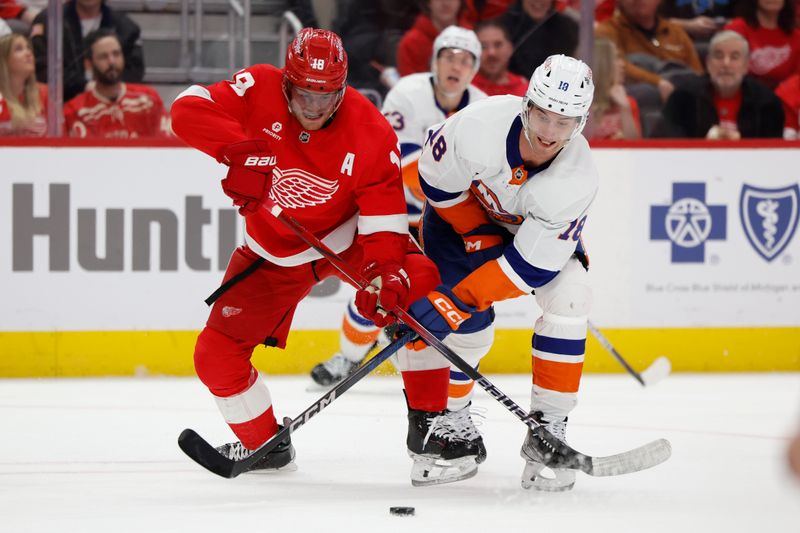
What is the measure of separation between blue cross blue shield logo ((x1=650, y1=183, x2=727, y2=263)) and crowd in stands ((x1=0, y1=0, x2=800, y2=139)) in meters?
0.26

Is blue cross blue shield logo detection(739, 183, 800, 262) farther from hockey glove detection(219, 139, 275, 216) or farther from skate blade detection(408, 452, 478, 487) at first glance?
hockey glove detection(219, 139, 275, 216)

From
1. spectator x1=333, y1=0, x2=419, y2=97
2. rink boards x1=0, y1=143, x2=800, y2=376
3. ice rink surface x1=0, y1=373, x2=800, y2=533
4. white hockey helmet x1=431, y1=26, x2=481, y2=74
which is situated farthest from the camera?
spectator x1=333, y1=0, x2=419, y2=97

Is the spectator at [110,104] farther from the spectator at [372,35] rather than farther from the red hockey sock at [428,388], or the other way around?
the red hockey sock at [428,388]

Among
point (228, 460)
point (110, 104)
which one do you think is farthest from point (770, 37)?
point (228, 460)

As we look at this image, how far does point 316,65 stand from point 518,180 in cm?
54

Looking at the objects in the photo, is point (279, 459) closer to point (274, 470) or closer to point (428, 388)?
point (274, 470)

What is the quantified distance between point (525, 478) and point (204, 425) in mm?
1261

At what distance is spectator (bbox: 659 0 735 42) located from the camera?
5000mm

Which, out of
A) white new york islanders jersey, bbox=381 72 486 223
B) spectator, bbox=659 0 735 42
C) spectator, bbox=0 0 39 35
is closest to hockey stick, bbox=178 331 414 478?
white new york islanders jersey, bbox=381 72 486 223

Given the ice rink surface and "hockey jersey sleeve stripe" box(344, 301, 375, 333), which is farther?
"hockey jersey sleeve stripe" box(344, 301, 375, 333)

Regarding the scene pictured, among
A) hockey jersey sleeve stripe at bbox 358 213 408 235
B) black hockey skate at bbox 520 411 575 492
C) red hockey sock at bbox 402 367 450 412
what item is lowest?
black hockey skate at bbox 520 411 575 492

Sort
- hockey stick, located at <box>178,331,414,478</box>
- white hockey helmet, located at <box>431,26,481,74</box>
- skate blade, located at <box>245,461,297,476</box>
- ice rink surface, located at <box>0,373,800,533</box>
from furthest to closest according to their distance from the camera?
1. white hockey helmet, located at <box>431,26,481,74</box>
2. skate blade, located at <box>245,461,297,476</box>
3. hockey stick, located at <box>178,331,414,478</box>
4. ice rink surface, located at <box>0,373,800,533</box>

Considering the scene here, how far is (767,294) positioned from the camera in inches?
197

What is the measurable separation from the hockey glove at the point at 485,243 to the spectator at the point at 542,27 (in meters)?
2.06
